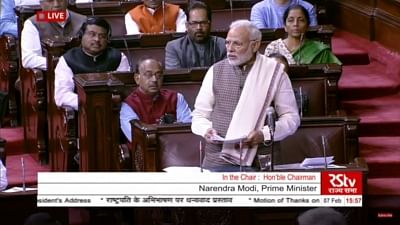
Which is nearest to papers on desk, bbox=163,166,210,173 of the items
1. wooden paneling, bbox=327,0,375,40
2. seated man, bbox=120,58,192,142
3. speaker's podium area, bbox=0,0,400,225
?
speaker's podium area, bbox=0,0,400,225

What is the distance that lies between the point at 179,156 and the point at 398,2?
2599 mm

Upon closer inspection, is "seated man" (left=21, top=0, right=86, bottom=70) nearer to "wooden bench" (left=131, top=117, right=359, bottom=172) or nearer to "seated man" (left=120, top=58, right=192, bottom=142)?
"seated man" (left=120, top=58, right=192, bottom=142)

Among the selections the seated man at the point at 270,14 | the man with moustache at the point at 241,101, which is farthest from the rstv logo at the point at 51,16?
the man with moustache at the point at 241,101

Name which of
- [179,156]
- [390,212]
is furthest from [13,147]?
[390,212]

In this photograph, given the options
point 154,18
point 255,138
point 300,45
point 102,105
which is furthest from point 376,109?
point 255,138

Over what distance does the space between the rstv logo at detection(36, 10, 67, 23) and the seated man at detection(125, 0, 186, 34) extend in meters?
0.45

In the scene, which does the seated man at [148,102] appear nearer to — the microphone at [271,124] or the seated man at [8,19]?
the microphone at [271,124]

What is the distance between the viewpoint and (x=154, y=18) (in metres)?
7.88

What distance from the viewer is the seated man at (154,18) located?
7.82 m

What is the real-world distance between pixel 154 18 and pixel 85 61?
1130mm

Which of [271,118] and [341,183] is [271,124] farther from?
[341,183]

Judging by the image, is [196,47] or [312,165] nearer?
[312,165]

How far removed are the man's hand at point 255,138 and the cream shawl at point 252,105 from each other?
4 cm

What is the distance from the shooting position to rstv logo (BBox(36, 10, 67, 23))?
7527mm
